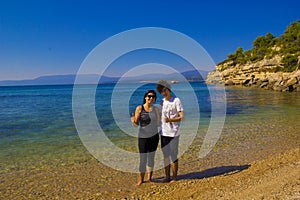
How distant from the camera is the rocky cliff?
159 feet

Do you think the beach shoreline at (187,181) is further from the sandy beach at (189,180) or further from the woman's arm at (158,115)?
the woman's arm at (158,115)

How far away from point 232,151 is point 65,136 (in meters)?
8.57

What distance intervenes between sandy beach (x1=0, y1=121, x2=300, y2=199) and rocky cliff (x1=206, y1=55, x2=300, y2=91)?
1797 inches

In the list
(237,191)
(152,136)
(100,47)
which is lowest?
(237,191)

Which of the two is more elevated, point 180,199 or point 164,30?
point 164,30

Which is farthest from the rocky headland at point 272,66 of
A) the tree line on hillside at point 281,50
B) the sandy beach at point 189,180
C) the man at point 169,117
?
the man at point 169,117

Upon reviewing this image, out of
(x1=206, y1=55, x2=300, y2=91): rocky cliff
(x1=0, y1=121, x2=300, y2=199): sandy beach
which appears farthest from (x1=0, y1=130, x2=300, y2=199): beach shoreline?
(x1=206, y1=55, x2=300, y2=91): rocky cliff

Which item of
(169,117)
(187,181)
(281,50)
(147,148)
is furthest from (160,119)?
(281,50)

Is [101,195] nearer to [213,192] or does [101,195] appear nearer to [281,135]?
[213,192]

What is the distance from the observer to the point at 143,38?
9695 millimetres

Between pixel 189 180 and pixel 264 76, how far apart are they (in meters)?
69.8

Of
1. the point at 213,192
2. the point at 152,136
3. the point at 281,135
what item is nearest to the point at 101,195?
the point at 152,136

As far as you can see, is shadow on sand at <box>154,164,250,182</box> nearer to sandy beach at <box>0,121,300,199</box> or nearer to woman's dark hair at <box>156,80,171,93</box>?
sandy beach at <box>0,121,300,199</box>

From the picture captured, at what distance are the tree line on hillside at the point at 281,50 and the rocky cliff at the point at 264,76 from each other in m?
2.54
